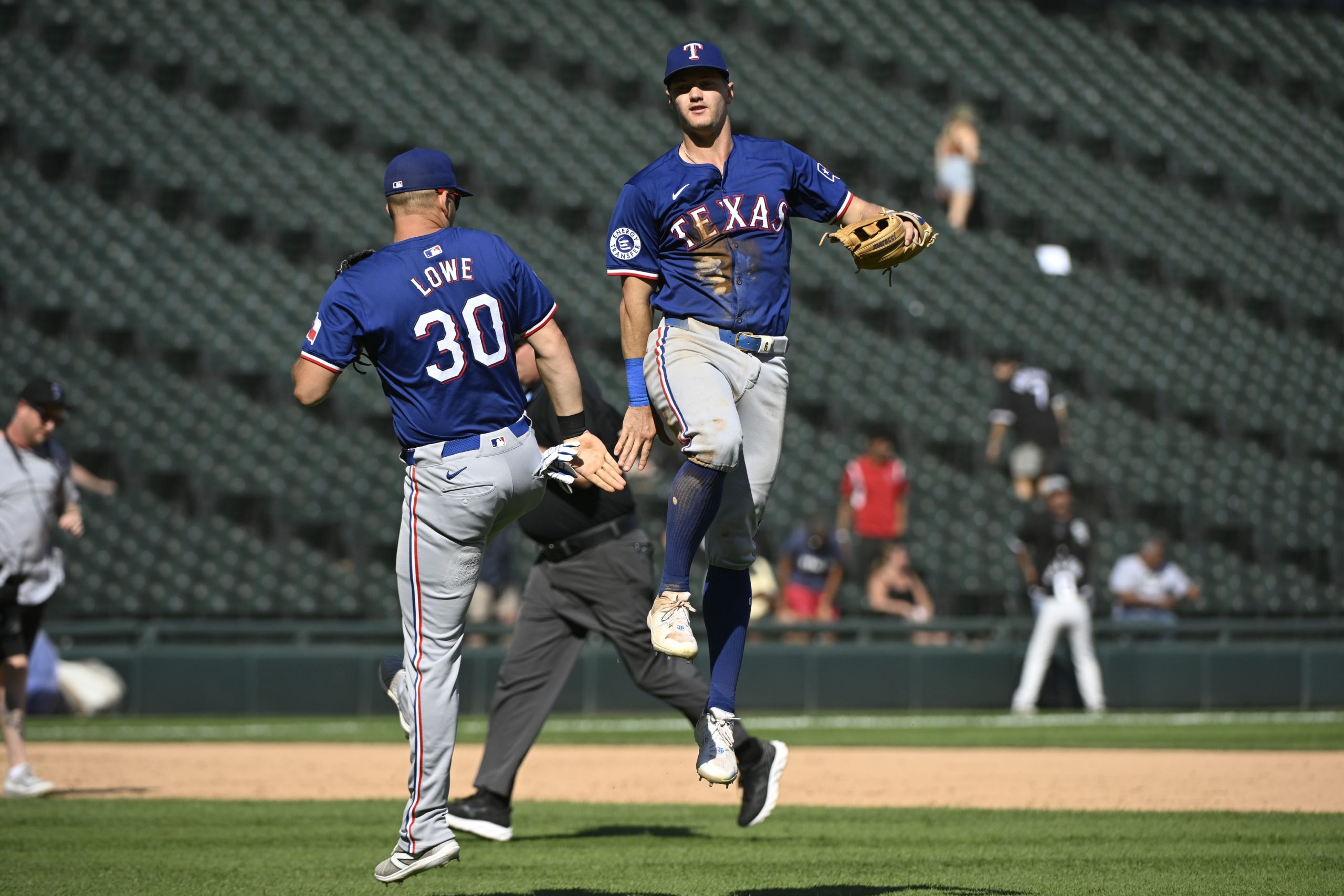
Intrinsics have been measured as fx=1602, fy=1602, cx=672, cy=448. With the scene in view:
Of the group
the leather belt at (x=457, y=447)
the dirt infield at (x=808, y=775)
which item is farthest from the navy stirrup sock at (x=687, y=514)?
the dirt infield at (x=808, y=775)

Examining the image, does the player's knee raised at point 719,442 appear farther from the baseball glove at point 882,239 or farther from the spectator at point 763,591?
the spectator at point 763,591

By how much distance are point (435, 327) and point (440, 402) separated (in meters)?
0.20

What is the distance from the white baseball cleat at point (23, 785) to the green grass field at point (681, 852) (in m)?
0.20

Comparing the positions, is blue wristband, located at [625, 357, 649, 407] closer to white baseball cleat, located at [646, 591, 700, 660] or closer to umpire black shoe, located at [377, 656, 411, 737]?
white baseball cleat, located at [646, 591, 700, 660]

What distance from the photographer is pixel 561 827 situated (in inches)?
254

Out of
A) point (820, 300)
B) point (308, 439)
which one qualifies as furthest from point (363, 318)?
point (820, 300)

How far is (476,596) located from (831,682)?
9.59 ft

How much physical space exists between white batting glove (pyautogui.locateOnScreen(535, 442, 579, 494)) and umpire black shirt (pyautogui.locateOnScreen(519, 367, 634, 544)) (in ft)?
5.37

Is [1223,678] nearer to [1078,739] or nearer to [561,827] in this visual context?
[1078,739]

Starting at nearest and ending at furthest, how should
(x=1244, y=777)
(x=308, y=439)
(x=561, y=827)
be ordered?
(x=561, y=827), (x=1244, y=777), (x=308, y=439)

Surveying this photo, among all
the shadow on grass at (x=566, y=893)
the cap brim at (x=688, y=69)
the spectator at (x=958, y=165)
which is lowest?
the shadow on grass at (x=566, y=893)

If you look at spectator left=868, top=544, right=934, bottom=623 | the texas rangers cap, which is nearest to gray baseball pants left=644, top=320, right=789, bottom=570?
the texas rangers cap

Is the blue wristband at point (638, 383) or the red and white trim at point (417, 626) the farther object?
the blue wristband at point (638, 383)

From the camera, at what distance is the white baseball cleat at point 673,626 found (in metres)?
4.32
